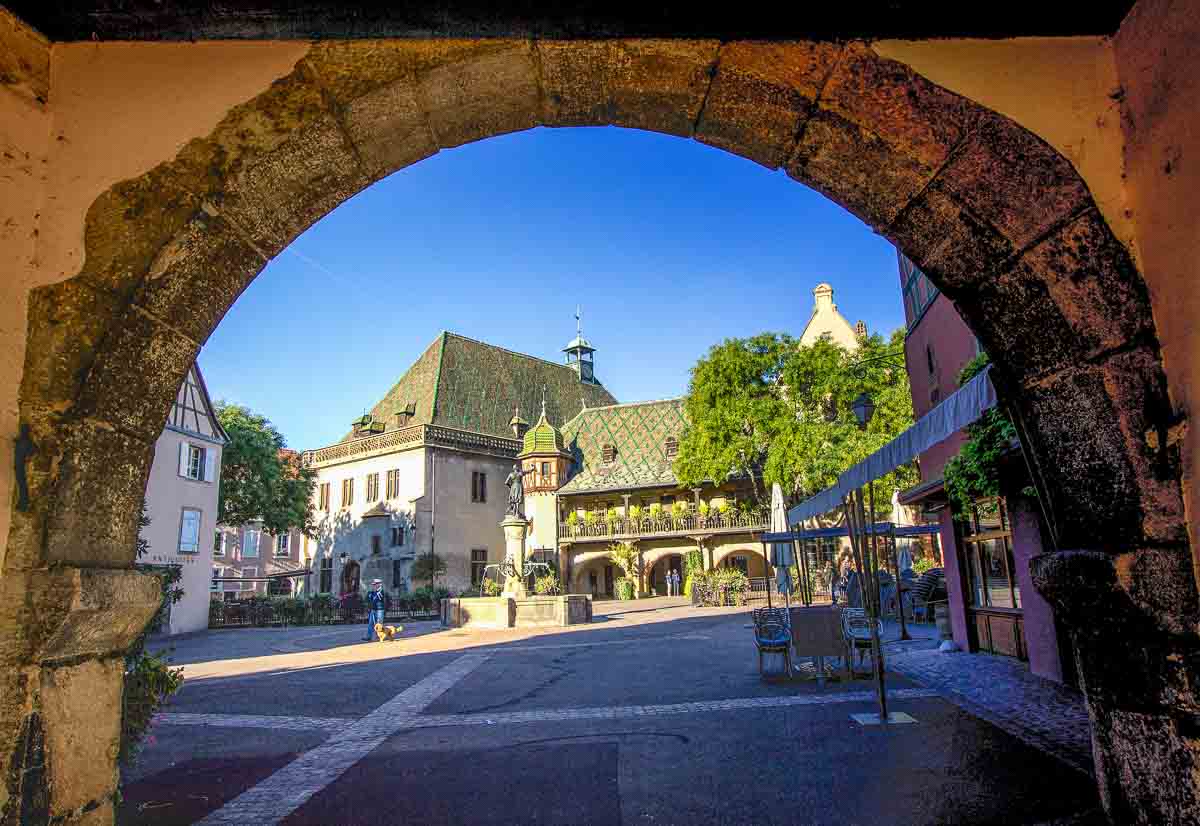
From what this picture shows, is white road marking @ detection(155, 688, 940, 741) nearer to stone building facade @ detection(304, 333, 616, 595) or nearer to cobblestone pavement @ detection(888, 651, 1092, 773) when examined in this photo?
cobblestone pavement @ detection(888, 651, 1092, 773)

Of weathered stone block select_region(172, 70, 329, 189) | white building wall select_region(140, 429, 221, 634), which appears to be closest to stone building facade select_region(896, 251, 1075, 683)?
weathered stone block select_region(172, 70, 329, 189)

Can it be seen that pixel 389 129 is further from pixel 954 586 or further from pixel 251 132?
pixel 954 586

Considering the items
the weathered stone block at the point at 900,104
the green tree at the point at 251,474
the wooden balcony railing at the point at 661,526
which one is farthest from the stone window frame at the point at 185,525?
the weathered stone block at the point at 900,104

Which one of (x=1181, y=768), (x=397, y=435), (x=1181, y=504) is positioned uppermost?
(x=397, y=435)

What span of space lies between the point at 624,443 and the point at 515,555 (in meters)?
17.5

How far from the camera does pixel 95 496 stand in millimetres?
2635

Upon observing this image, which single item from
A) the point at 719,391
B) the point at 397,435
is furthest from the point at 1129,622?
the point at 397,435

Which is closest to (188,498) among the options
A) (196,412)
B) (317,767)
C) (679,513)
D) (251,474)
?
(196,412)

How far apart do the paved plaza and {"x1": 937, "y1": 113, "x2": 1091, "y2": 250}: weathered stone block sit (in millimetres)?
3032

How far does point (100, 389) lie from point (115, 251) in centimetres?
Answer: 50

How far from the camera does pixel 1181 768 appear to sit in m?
2.29

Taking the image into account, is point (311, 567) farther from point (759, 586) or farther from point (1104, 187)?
point (1104, 187)

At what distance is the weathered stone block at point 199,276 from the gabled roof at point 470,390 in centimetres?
3319

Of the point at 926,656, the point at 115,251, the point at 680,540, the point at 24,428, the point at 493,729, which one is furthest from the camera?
the point at 680,540
